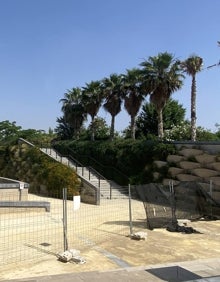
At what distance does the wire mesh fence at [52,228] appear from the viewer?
10.8m

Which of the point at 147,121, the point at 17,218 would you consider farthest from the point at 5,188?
the point at 147,121

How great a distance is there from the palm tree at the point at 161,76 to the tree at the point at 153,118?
1312 centimetres

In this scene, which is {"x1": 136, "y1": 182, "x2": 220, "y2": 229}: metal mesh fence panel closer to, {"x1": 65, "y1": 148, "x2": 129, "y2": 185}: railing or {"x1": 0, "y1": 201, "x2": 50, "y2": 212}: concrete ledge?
{"x1": 0, "y1": 201, "x2": 50, "y2": 212}: concrete ledge

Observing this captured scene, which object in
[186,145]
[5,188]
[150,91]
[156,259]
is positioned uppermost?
[150,91]

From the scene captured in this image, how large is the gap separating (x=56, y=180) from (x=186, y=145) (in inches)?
357

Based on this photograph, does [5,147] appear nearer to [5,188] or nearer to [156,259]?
[5,188]

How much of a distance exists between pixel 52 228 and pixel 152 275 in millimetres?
6978

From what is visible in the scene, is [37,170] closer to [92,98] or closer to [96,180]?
[96,180]

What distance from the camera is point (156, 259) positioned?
10.1m

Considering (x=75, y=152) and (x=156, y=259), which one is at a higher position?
(x=75, y=152)

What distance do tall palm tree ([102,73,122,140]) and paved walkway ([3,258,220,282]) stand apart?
89.4ft

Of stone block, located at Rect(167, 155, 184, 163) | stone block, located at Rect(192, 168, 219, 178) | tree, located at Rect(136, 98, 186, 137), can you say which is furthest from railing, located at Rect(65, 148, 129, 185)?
tree, located at Rect(136, 98, 186, 137)

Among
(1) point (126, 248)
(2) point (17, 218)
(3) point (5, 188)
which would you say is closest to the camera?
(1) point (126, 248)

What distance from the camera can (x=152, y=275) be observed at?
8.24 meters
